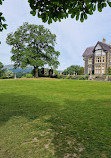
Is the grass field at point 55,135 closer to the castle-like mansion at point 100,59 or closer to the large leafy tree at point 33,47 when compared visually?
the large leafy tree at point 33,47

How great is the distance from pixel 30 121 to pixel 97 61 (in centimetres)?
4427

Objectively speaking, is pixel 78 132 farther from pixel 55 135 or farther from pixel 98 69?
pixel 98 69

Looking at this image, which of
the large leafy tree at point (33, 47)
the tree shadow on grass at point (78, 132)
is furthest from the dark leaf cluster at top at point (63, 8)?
the large leafy tree at point (33, 47)

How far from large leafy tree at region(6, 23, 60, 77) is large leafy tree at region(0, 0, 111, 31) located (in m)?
28.4

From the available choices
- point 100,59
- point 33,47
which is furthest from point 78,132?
point 100,59

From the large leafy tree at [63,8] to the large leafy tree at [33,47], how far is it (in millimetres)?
28359

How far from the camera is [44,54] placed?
3569 centimetres

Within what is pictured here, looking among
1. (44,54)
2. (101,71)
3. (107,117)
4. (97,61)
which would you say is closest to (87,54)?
(97,61)

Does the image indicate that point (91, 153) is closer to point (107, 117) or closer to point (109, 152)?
point (109, 152)

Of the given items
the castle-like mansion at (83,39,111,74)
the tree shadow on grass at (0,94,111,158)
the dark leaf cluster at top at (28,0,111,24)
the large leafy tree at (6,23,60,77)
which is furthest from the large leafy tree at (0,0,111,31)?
the castle-like mansion at (83,39,111,74)

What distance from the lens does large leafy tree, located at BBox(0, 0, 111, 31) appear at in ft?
13.1

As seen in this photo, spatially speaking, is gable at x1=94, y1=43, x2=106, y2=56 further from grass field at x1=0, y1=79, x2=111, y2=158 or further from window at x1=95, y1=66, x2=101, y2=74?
grass field at x1=0, y1=79, x2=111, y2=158

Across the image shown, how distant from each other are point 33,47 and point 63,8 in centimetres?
3321

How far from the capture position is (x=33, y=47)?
35938 mm
